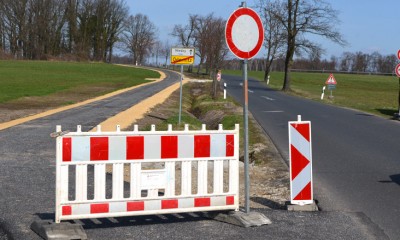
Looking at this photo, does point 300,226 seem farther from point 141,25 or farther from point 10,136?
point 141,25

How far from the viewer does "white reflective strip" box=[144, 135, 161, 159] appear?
6176 mm

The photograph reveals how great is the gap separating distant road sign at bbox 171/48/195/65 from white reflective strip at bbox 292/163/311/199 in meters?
10.3

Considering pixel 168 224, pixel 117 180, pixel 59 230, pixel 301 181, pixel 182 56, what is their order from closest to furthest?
pixel 59 230, pixel 117 180, pixel 168 224, pixel 301 181, pixel 182 56

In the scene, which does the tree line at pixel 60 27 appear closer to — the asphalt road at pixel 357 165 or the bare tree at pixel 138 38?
the bare tree at pixel 138 38

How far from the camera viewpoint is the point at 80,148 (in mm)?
5902

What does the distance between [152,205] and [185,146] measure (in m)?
0.73

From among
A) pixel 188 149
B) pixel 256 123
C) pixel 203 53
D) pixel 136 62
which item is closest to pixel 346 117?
pixel 256 123

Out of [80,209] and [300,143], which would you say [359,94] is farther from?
[80,209]

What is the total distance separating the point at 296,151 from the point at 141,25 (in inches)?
5035

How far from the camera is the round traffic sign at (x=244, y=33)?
6.66 meters

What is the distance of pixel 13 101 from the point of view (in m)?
30.7

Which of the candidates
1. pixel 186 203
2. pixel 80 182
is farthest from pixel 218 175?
pixel 80 182

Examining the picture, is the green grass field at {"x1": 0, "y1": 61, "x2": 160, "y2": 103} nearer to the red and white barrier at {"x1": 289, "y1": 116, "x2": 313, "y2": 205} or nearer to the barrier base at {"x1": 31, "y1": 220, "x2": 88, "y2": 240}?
the red and white barrier at {"x1": 289, "y1": 116, "x2": 313, "y2": 205}

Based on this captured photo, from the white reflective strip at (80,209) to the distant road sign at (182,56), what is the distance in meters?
11.6
